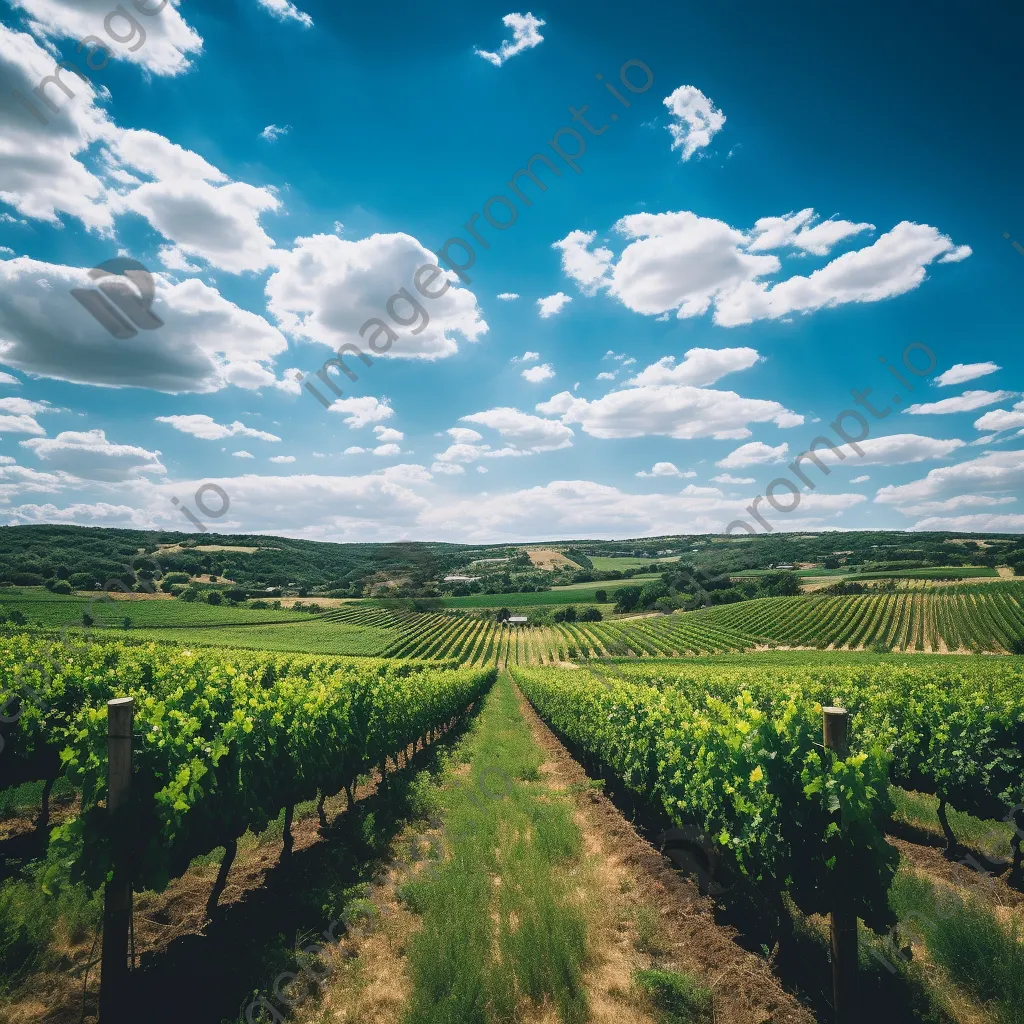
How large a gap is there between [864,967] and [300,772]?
8339 millimetres

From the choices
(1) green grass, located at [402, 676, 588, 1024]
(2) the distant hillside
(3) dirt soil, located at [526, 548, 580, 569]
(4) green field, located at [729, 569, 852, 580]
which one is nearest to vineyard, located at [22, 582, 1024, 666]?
(2) the distant hillside

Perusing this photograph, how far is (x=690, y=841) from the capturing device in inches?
345

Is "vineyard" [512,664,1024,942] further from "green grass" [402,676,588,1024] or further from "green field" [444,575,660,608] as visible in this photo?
"green field" [444,575,660,608]

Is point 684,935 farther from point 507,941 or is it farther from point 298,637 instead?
point 298,637

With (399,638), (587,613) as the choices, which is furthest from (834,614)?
(399,638)

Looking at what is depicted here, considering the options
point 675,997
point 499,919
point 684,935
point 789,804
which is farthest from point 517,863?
point 789,804

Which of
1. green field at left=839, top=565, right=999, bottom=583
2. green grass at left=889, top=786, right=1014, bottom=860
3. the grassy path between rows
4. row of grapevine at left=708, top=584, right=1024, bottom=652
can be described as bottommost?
row of grapevine at left=708, top=584, right=1024, bottom=652

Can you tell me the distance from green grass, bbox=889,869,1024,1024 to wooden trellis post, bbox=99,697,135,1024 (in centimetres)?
779

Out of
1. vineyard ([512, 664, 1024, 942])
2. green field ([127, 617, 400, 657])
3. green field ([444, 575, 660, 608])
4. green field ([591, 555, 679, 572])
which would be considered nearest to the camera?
vineyard ([512, 664, 1024, 942])

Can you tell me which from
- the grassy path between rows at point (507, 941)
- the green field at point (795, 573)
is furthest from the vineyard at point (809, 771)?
the green field at point (795, 573)

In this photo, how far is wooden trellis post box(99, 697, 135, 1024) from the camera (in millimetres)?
4363

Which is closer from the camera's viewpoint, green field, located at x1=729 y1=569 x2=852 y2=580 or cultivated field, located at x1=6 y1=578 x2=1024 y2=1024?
cultivated field, located at x1=6 y1=578 x2=1024 y2=1024

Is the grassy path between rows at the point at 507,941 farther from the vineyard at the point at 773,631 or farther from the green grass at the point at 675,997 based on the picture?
the vineyard at the point at 773,631

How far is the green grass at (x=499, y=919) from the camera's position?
477 cm
